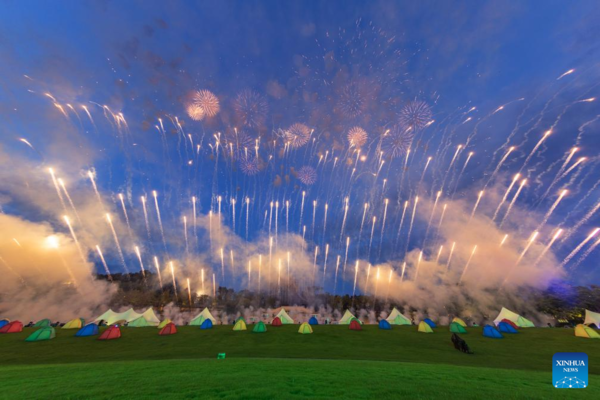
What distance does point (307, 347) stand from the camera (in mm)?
37438

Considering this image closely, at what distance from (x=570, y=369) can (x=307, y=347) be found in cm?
3244

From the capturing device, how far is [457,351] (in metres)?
35.4

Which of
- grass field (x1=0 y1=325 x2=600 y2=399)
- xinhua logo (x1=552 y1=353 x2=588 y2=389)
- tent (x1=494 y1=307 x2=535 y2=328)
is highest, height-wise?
xinhua logo (x1=552 y1=353 x2=588 y2=389)

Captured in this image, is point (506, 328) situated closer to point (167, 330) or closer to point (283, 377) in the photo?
point (283, 377)

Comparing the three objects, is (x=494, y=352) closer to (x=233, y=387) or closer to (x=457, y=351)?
(x=457, y=351)

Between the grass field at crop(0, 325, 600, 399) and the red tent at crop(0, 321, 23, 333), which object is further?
the red tent at crop(0, 321, 23, 333)

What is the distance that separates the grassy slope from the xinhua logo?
18718 mm

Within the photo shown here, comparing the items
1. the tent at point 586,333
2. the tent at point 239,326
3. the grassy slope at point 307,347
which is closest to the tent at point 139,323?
the grassy slope at point 307,347

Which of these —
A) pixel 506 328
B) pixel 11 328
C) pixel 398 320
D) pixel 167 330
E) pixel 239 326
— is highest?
pixel 11 328

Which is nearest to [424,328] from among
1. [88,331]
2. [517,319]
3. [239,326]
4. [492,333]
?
[492,333]

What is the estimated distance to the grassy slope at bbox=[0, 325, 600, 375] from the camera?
3012cm

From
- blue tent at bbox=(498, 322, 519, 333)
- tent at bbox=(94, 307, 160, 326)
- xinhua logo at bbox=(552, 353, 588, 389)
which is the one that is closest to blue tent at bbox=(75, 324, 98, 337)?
tent at bbox=(94, 307, 160, 326)

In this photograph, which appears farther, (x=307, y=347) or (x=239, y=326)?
(x=239, y=326)

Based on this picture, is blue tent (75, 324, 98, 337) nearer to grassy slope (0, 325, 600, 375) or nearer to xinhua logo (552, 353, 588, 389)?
grassy slope (0, 325, 600, 375)
